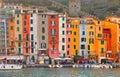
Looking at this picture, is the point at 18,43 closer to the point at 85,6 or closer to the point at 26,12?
the point at 26,12

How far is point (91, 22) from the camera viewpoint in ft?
368

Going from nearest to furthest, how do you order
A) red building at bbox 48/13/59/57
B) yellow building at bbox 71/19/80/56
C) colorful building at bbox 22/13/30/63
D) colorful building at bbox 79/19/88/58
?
colorful building at bbox 22/13/30/63, red building at bbox 48/13/59/57, yellow building at bbox 71/19/80/56, colorful building at bbox 79/19/88/58

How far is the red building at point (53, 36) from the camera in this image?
4279 inches

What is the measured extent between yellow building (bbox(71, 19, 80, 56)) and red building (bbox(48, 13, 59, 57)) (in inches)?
130

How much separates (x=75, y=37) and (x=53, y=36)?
466cm

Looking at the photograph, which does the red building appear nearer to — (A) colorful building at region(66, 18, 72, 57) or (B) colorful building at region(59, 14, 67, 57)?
(B) colorful building at region(59, 14, 67, 57)

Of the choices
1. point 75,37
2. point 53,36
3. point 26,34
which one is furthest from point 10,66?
A: point 75,37

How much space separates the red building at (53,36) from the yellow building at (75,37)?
330 centimetres

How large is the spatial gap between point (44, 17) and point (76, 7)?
1948 inches

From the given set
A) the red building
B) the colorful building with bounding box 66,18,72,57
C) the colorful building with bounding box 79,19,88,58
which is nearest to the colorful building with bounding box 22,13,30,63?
the red building

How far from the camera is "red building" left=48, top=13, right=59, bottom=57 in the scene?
109 metres

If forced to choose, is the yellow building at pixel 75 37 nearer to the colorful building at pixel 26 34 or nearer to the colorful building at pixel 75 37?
the colorful building at pixel 75 37

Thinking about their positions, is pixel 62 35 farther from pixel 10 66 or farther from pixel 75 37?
pixel 10 66

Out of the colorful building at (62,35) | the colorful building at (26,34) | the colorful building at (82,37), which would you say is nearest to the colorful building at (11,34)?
the colorful building at (26,34)
